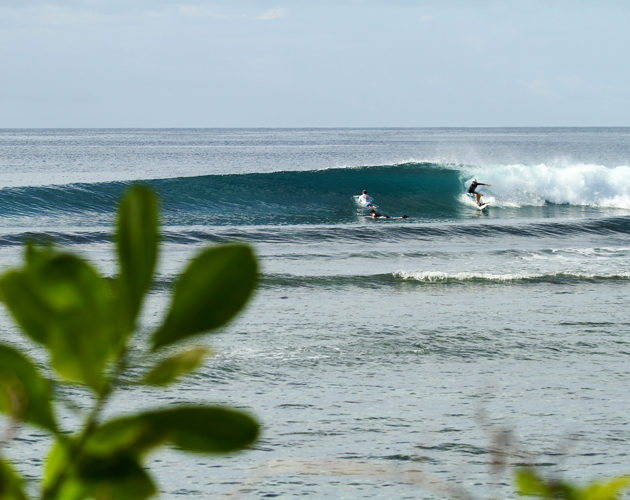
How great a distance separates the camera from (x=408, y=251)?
1811 cm

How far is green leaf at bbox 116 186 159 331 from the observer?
12.7 inches

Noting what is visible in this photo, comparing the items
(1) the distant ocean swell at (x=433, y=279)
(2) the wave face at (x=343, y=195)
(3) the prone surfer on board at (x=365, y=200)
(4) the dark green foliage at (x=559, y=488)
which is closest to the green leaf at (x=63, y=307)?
(4) the dark green foliage at (x=559, y=488)

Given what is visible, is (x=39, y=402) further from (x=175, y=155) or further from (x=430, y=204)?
(x=175, y=155)

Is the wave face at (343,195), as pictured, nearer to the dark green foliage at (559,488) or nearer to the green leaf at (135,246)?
the dark green foliage at (559,488)

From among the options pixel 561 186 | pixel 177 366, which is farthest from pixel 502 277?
pixel 561 186

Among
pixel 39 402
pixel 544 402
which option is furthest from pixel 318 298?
pixel 39 402

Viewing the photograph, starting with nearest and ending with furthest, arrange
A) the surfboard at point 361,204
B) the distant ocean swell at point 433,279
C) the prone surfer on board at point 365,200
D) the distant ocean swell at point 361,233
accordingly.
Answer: the distant ocean swell at point 433,279
the distant ocean swell at point 361,233
the prone surfer on board at point 365,200
the surfboard at point 361,204

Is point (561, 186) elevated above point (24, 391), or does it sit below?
below

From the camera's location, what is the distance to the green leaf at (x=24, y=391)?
336 millimetres

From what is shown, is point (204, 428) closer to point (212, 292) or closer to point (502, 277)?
point (212, 292)

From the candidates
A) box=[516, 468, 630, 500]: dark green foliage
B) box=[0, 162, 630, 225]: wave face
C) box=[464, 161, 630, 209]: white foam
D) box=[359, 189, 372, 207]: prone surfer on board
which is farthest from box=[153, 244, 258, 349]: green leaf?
box=[464, 161, 630, 209]: white foam

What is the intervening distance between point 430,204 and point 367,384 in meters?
22.0

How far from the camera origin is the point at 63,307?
0.32m

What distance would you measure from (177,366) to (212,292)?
0.04 meters
